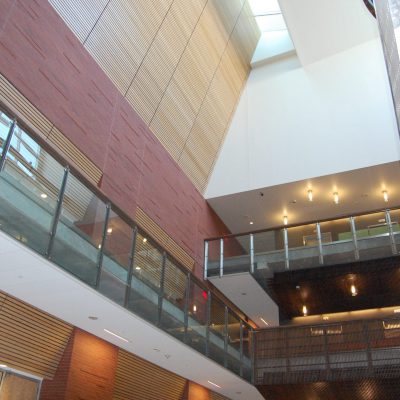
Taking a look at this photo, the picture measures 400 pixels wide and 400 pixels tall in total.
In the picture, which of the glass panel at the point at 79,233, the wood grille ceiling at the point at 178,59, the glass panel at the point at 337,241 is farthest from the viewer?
the glass panel at the point at 337,241

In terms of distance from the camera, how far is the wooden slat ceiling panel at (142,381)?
33.5 feet

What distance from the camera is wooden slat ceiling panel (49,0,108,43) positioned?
10.3 m

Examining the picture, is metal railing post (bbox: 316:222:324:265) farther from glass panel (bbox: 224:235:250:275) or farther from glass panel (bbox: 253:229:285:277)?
glass panel (bbox: 224:235:250:275)

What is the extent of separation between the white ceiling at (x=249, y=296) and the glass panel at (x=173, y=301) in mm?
4691

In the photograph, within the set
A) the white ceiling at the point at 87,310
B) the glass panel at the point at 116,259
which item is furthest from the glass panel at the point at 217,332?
the glass panel at the point at 116,259

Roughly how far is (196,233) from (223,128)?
13.3 feet

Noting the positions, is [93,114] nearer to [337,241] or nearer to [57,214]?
[57,214]

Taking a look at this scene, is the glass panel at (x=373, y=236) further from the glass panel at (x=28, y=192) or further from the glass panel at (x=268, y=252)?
the glass panel at (x=28, y=192)

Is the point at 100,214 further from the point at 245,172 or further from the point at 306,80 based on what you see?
the point at 306,80

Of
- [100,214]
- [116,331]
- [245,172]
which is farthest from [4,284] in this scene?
[245,172]

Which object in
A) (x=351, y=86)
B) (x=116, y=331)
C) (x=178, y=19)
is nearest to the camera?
(x=116, y=331)

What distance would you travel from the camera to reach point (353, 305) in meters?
15.4

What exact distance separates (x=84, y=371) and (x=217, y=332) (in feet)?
9.48

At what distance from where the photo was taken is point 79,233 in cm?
665
